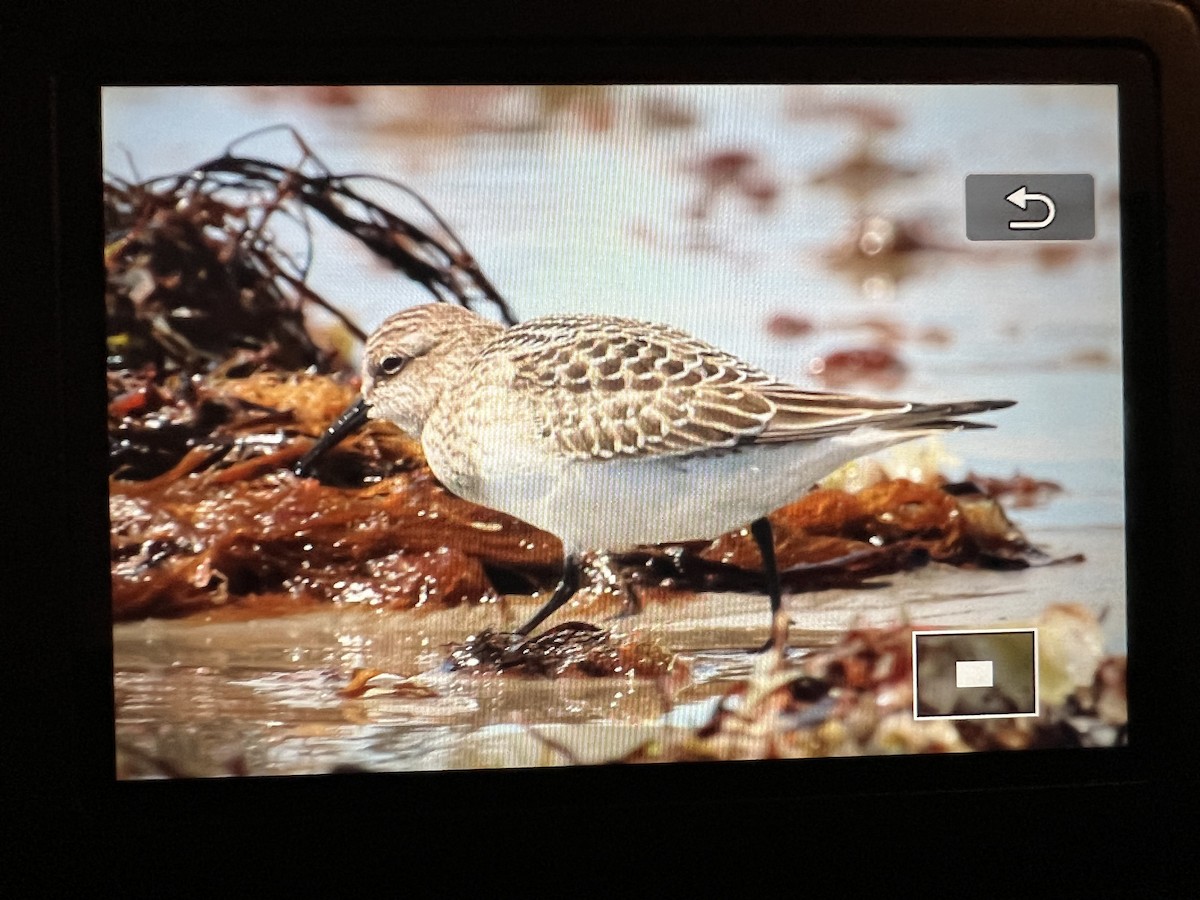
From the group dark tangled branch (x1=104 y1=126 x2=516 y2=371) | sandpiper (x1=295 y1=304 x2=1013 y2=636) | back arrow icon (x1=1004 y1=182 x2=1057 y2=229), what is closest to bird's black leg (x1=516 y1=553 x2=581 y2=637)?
sandpiper (x1=295 y1=304 x2=1013 y2=636)

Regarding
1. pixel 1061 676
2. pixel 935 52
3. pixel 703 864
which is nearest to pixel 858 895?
pixel 703 864

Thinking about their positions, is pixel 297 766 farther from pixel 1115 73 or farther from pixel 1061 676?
pixel 1115 73

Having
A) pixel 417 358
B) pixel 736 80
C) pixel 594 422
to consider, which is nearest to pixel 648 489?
pixel 594 422

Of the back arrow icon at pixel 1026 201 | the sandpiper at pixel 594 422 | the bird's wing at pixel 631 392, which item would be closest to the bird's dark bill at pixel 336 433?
the sandpiper at pixel 594 422

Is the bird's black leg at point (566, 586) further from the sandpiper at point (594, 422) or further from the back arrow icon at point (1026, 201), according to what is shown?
the back arrow icon at point (1026, 201)

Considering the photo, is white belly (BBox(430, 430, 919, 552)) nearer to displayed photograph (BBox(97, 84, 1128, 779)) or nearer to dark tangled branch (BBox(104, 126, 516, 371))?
displayed photograph (BBox(97, 84, 1128, 779))

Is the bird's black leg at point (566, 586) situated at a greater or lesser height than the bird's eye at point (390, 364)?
lesser
